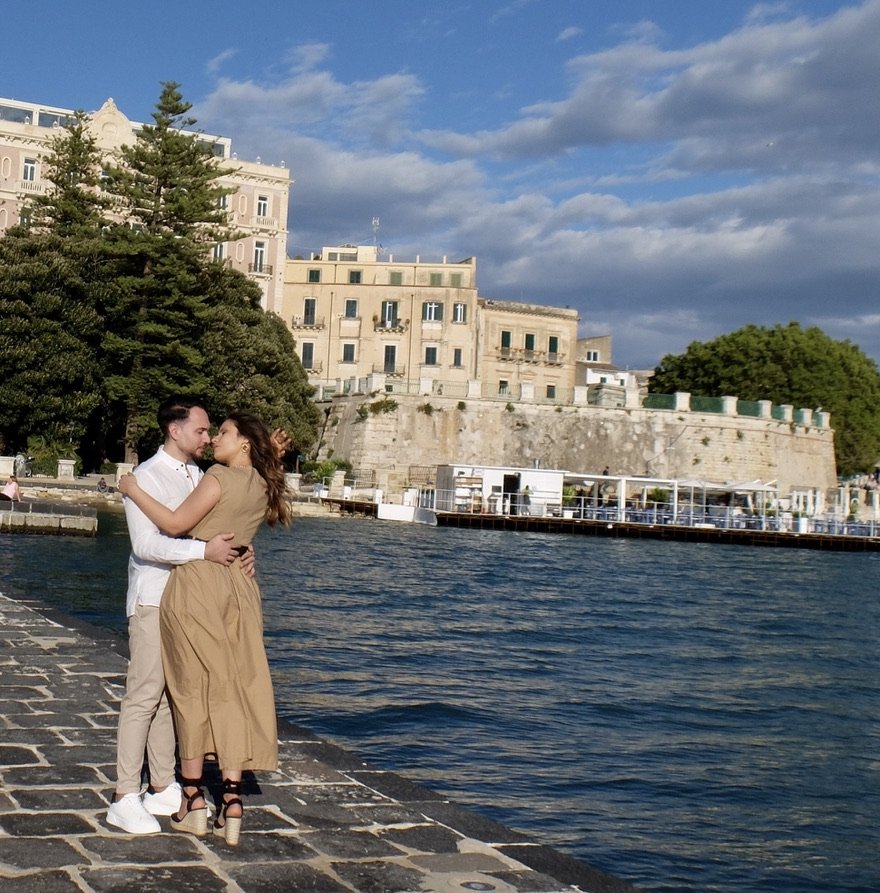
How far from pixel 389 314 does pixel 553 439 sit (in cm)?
1334

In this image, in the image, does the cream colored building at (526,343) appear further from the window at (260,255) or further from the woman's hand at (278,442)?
the woman's hand at (278,442)

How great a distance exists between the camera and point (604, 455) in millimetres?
52688

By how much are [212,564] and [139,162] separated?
37.8 metres

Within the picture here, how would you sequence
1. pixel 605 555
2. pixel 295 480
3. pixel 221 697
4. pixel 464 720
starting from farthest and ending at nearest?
1. pixel 295 480
2. pixel 605 555
3. pixel 464 720
4. pixel 221 697

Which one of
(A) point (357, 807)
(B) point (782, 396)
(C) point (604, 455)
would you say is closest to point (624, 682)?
(A) point (357, 807)

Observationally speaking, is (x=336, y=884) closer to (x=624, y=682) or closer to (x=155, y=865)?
(x=155, y=865)

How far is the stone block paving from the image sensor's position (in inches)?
151

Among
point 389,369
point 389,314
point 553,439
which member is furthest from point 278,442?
point 389,314

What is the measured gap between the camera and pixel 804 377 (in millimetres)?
61219

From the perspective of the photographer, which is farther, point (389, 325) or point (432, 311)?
point (432, 311)

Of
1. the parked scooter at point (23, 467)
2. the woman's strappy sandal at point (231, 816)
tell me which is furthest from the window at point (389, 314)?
the woman's strappy sandal at point (231, 816)

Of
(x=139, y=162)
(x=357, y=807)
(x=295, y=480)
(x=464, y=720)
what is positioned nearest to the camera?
(x=357, y=807)

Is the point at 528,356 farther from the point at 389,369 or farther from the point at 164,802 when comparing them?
the point at 164,802

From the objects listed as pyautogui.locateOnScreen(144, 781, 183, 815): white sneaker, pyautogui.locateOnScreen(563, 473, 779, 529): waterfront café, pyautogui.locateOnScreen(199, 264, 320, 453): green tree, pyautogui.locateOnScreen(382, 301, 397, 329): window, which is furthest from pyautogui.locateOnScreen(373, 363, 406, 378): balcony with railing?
pyautogui.locateOnScreen(144, 781, 183, 815): white sneaker
